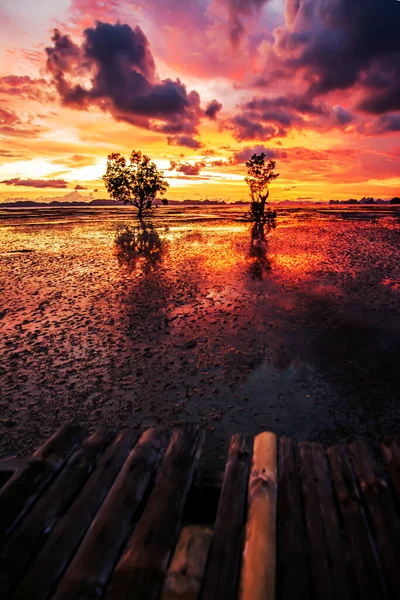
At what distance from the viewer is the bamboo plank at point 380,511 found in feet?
4.80

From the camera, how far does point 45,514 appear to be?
176 cm

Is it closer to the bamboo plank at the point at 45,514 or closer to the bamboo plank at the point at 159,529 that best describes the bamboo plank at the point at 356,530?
the bamboo plank at the point at 159,529

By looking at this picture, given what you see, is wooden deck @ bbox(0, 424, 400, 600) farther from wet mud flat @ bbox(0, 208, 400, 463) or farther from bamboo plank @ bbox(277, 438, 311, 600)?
wet mud flat @ bbox(0, 208, 400, 463)

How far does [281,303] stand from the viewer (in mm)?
8969

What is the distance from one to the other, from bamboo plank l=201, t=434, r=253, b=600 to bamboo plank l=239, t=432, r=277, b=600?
4cm

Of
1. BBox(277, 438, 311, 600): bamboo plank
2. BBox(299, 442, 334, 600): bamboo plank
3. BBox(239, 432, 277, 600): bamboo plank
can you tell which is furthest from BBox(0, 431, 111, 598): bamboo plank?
BBox(299, 442, 334, 600): bamboo plank

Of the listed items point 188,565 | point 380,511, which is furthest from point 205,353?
point 188,565

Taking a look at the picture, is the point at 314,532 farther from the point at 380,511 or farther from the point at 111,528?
the point at 111,528

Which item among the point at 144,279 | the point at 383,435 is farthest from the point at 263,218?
the point at 383,435

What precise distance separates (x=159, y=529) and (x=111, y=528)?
0.26m

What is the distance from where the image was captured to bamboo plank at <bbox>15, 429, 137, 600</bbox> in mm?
1411

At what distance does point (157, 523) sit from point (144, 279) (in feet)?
34.7

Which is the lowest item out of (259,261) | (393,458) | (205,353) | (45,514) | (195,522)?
(205,353)

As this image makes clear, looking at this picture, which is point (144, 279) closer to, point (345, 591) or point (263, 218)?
point (345, 591)
